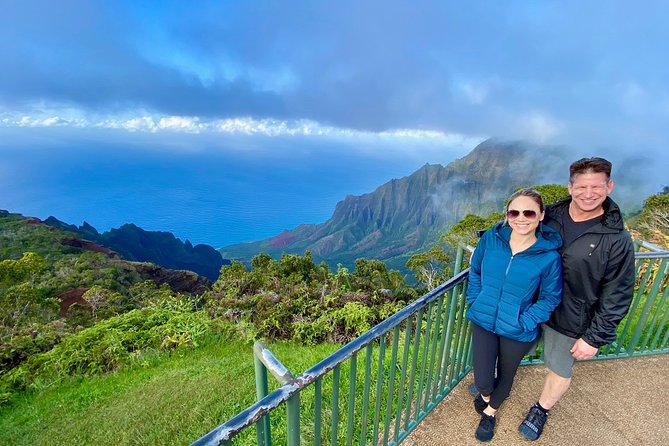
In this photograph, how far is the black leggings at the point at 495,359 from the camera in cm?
251

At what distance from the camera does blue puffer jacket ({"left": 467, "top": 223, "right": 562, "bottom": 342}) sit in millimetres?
2262

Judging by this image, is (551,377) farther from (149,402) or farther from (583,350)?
(149,402)

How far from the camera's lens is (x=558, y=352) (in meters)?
2.56

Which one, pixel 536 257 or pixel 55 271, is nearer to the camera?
pixel 536 257

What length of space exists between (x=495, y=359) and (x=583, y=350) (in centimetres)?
53

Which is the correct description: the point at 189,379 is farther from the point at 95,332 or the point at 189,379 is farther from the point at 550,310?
the point at 550,310

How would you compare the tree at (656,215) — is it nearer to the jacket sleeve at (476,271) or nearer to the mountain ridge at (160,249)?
the jacket sleeve at (476,271)

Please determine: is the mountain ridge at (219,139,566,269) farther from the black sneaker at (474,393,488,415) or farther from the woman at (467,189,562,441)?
the woman at (467,189,562,441)

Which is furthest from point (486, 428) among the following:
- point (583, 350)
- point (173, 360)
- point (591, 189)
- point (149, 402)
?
point (173, 360)

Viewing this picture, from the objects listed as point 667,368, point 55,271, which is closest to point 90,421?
point 667,368

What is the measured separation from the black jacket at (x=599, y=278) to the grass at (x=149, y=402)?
106 inches

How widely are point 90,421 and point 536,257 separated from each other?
4842 millimetres

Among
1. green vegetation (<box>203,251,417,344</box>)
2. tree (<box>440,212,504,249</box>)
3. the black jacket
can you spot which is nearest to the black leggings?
the black jacket

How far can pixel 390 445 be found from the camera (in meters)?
2.60
